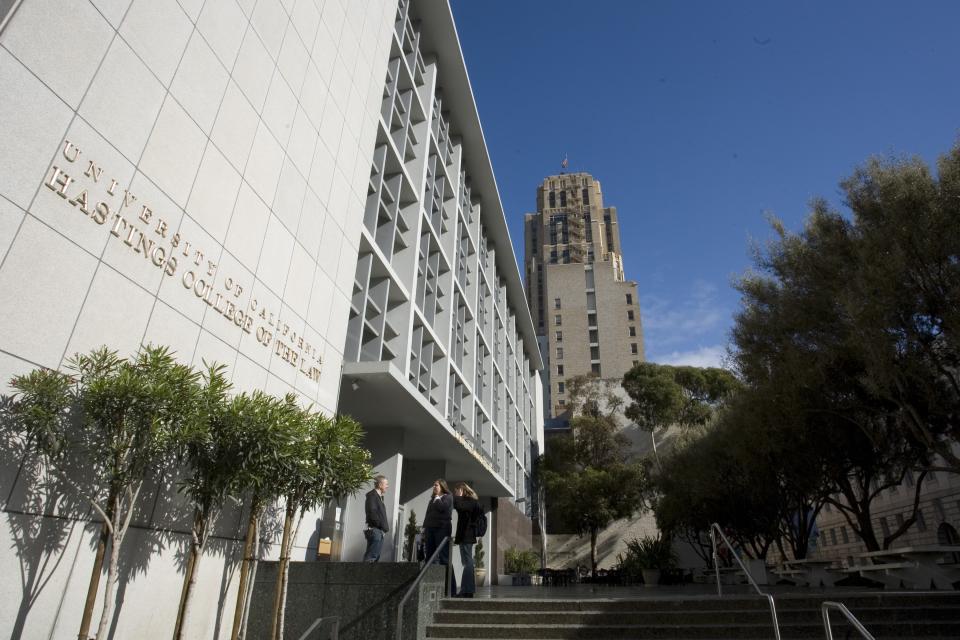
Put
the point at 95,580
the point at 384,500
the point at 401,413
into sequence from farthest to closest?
the point at 401,413 → the point at 384,500 → the point at 95,580

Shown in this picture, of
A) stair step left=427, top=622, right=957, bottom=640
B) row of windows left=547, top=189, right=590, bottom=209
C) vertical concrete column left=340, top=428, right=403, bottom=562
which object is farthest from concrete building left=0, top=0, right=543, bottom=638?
row of windows left=547, top=189, right=590, bottom=209

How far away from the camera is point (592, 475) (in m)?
39.0

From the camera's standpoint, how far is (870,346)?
1216 cm

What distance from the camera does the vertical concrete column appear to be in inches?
560

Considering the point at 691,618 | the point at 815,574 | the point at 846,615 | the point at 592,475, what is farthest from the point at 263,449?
the point at 592,475

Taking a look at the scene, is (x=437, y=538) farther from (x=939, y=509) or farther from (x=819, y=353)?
(x=939, y=509)

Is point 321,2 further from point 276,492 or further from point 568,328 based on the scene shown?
point 568,328

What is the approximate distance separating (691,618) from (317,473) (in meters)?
5.99

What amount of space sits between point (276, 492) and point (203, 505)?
3.07ft

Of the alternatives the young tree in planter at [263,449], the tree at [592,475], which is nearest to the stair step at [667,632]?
the young tree in planter at [263,449]

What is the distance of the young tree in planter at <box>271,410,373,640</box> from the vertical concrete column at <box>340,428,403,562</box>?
572 cm

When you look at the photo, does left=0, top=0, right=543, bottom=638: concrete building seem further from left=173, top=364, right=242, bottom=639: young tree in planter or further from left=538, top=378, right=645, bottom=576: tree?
left=538, top=378, right=645, bottom=576: tree

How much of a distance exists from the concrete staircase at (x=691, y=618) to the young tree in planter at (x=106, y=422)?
4.67 meters

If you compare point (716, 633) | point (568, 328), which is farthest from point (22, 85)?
point (568, 328)
